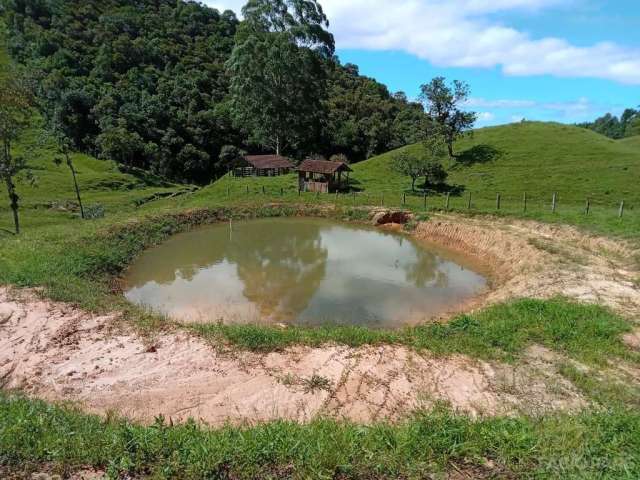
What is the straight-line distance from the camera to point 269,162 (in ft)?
145

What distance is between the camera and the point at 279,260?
19047 mm

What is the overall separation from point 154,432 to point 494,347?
7.26m

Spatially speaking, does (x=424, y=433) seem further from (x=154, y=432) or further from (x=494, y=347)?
(x=494, y=347)

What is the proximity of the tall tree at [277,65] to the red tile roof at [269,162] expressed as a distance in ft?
A: 12.2

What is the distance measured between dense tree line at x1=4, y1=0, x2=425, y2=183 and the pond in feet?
70.9

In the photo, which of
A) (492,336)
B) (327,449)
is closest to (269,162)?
(492,336)

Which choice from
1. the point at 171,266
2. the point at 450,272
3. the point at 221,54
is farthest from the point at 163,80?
the point at 450,272

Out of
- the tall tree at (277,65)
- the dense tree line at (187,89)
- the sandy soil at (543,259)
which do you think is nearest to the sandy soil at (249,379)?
the sandy soil at (543,259)

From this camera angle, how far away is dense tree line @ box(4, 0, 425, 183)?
44688mm

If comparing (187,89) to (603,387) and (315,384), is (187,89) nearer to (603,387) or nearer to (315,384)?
(315,384)

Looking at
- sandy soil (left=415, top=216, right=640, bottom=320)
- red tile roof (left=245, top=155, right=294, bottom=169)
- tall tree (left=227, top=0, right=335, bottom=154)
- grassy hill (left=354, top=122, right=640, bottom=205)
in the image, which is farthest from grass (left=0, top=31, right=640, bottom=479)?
tall tree (left=227, top=0, right=335, bottom=154)

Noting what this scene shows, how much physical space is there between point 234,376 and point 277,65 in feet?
136

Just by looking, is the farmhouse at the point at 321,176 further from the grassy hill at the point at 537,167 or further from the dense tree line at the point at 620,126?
the dense tree line at the point at 620,126

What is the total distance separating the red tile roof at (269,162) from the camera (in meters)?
43.8
